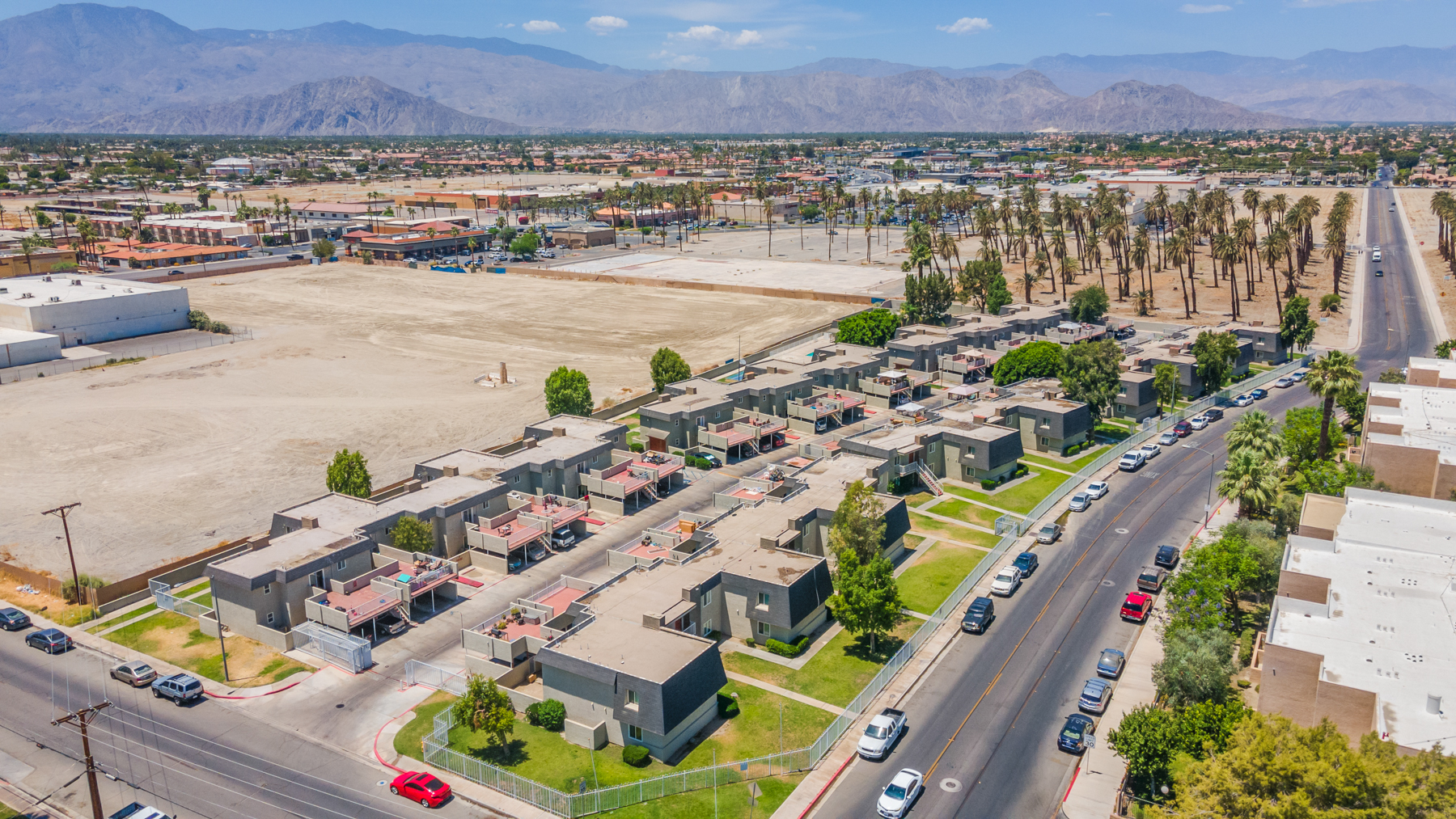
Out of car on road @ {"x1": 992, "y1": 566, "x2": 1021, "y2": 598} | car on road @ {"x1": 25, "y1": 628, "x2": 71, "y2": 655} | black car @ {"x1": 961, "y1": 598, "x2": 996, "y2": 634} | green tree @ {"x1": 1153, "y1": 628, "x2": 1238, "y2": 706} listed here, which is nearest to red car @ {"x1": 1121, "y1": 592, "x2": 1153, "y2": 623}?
car on road @ {"x1": 992, "y1": 566, "x2": 1021, "y2": 598}

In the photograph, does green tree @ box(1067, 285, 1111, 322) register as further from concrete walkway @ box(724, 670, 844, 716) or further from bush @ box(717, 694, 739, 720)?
bush @ box(717, 694, 739, 720)

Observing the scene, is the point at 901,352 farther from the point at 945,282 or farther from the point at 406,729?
the point at 406,729

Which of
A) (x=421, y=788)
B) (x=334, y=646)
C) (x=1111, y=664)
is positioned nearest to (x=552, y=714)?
(x=421, y=788)

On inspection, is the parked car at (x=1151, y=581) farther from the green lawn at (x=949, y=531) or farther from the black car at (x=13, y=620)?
the black car at (x=13, y=620)

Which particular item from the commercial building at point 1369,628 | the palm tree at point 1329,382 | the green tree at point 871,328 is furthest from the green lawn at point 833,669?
the green tree at point 871,328

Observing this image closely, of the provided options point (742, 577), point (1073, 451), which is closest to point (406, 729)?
point (742, 577)

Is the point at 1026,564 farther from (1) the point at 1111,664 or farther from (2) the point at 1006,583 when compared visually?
(1) the point at 1111,664
